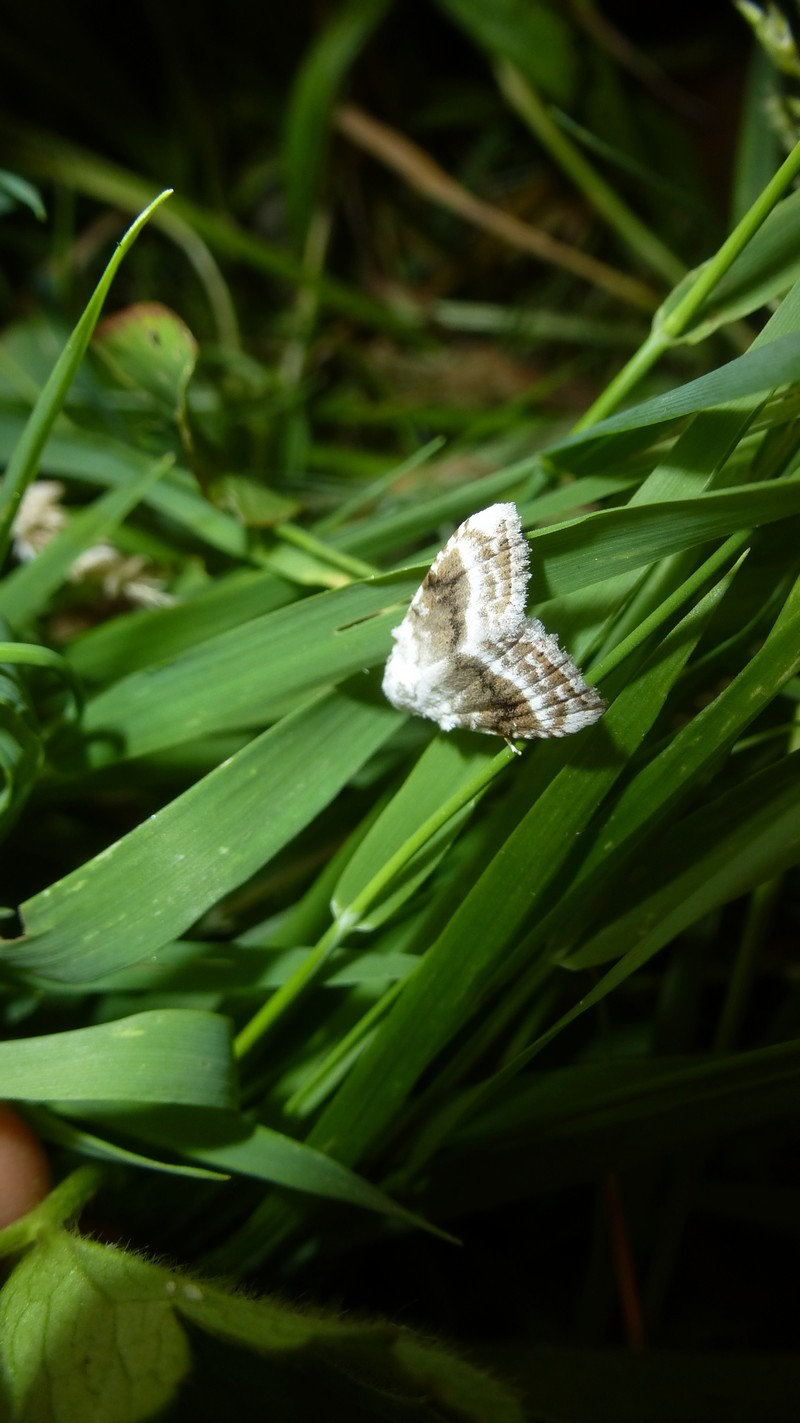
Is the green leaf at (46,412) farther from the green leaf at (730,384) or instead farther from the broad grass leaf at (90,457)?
the green leaf at (730,384)

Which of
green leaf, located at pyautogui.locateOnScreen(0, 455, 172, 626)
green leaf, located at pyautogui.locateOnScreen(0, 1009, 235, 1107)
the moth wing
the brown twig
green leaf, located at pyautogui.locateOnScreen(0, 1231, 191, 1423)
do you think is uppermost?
the brown twig

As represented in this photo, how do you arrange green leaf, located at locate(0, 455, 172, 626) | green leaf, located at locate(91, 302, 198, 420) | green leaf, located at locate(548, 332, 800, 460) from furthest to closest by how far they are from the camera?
green leaf, located at locate(0, 455, 172, 626)
green leaf, located at locate(91, 302, 198, 420)
green leaf, located at locate(548, 332, 800, 460)

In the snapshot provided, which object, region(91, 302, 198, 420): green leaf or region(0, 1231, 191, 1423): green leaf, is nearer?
region(0, 1231, 191, 1423): green leaf

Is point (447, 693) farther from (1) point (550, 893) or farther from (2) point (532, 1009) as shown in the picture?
(2) point (532, 1009)

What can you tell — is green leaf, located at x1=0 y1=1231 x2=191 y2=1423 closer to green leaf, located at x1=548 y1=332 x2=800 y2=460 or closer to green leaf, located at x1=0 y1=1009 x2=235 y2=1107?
green leaf, located at x1=0 y1=1009 x2=235 y2=1107

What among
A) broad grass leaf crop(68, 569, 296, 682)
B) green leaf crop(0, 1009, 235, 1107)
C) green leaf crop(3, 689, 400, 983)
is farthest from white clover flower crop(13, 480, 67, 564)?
green leaf crop(0, 1009, 235, 1107)
